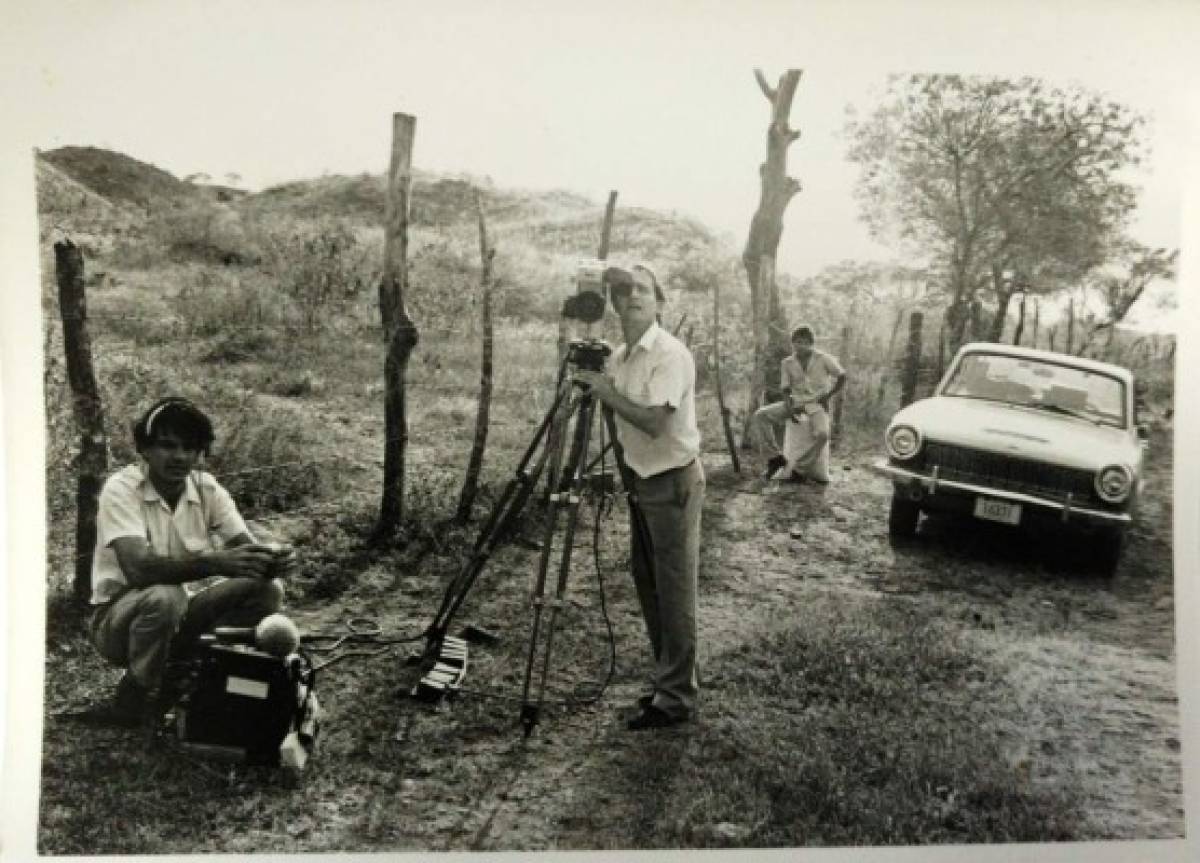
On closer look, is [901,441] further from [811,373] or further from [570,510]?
[570,510]

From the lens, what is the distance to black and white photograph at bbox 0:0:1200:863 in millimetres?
3471

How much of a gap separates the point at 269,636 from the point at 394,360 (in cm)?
105

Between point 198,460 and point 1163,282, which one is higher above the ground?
point 1163,282

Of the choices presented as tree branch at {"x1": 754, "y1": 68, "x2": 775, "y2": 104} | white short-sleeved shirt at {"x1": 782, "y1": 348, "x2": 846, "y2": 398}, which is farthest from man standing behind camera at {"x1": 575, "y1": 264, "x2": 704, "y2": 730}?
tree branch at {"x1": 754, "y1": 68, "x2": 775, "y2": 104}

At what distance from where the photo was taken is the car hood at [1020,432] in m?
3.95

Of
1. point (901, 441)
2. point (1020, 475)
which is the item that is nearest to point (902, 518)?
point (901, 441)

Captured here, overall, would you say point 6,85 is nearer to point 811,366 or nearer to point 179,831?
point 179,831

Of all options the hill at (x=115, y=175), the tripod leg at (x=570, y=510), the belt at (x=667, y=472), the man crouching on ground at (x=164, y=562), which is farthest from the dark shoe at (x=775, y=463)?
the hill at (x=115, y=175)

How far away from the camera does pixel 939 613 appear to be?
399cm

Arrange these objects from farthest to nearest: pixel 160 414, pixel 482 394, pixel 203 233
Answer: pixel 482 394 → pixel 203 233 → pixel 160 414

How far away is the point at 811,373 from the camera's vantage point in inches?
159

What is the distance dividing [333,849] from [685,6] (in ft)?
10.3

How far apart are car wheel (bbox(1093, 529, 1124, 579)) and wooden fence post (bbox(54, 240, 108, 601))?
141 inches

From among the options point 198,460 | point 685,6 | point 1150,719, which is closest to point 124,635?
point 198,460
